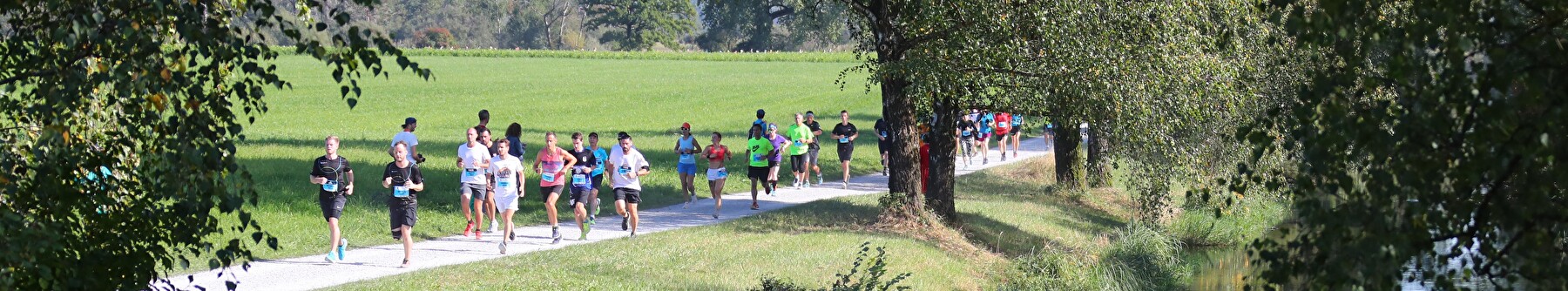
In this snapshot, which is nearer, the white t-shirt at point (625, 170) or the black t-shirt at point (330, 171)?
the black t-shirt at point (330, 171)

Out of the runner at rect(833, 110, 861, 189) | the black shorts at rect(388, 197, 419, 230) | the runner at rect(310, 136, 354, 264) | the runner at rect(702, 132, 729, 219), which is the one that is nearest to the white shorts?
the black shorts at rect(388, 197, 419, 230)

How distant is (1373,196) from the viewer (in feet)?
14.6

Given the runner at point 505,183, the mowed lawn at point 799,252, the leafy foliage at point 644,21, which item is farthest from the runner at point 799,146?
the leafy foliage at point 644,21

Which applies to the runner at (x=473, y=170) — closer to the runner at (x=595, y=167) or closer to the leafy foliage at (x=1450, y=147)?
the runner at (x=595, y=167)

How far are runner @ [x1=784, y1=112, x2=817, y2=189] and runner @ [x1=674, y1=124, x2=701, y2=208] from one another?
6.79ft

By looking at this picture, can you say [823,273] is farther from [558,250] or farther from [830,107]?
[830,107]

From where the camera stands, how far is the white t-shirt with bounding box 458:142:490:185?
1498 cm

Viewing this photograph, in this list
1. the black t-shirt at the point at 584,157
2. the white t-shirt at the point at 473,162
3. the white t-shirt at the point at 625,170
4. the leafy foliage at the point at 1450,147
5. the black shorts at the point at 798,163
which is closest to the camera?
the leafy foliage at the point at 1450,147

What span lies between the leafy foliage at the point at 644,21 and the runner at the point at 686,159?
78.7m

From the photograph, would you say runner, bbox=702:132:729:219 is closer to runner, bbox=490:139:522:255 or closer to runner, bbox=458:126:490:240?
runner, bbox=458:126:490:240

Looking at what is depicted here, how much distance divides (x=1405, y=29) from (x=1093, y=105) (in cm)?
1013

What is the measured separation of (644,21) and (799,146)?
80.2m

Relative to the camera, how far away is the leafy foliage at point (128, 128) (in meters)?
4.85

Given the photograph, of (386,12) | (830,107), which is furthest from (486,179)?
(386,12)
